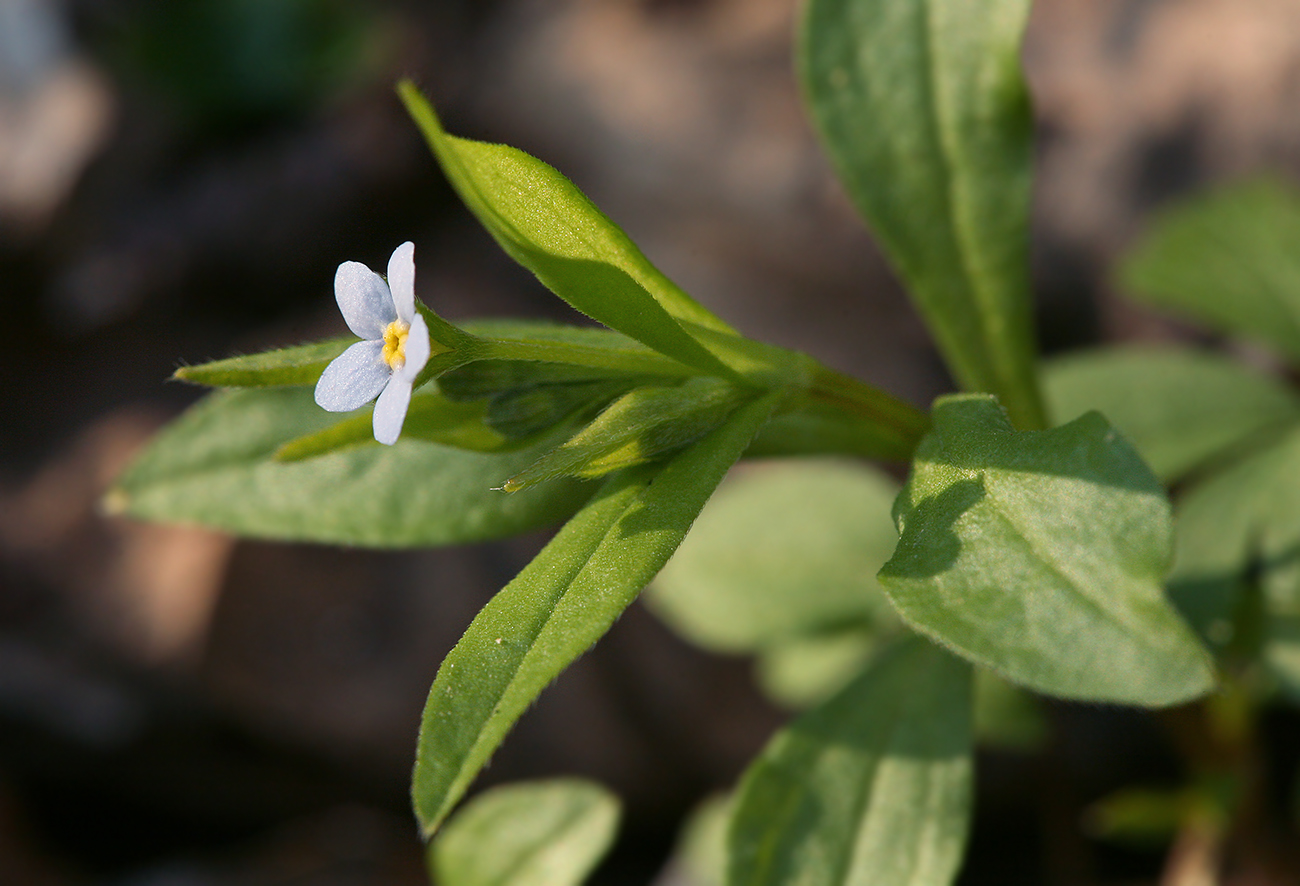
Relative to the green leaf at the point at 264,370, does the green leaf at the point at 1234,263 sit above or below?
below

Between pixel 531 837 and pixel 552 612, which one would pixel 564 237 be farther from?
pixel 531 837

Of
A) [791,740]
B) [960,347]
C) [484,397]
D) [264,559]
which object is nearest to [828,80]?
[960,347]

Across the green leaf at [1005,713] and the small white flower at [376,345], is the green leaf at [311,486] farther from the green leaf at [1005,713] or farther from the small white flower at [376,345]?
the green leaf at [1005,713]

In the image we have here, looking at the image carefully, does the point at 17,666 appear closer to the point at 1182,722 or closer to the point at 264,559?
the point at 264,559

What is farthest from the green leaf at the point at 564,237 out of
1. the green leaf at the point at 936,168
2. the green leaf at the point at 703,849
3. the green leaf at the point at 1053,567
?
the green leaf at the point at 703,849

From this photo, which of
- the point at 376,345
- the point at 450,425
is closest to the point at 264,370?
the point at 376,345

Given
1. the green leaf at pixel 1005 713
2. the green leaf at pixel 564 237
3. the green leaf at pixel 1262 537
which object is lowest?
the green leaf at pixel 1005 713
